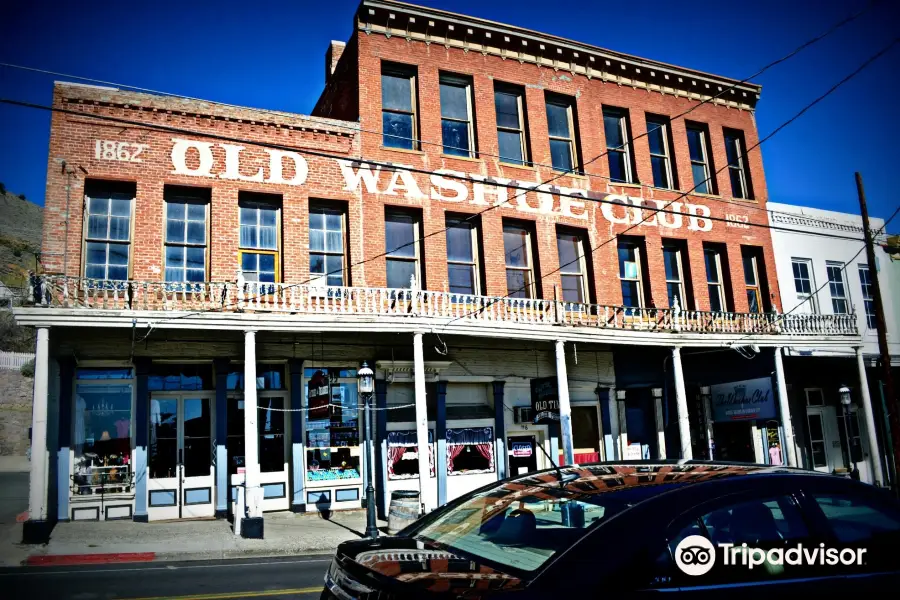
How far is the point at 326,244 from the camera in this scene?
701 inches

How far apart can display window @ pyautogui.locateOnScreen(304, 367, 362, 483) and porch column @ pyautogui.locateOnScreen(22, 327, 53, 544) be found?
565 cm

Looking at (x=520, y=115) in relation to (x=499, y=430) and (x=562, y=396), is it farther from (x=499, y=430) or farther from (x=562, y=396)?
(x=499, y=430)

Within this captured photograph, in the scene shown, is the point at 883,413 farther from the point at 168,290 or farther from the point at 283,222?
the point at 168,290

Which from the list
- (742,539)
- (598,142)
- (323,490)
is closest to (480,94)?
(598,142)

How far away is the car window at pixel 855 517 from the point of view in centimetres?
367

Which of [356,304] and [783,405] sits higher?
[356,304]

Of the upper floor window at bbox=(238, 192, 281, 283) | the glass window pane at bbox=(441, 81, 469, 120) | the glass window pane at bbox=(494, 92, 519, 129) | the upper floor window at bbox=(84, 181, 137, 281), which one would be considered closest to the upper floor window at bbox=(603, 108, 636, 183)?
the glass window pane at bbox=(494, 92, 519, 129)

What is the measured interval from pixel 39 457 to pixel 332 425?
6.37 m

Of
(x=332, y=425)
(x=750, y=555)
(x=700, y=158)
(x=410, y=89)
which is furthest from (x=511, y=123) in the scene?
(x=750, y=555)

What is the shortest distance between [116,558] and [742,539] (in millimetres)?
11470

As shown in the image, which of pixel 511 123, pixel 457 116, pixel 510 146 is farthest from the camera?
pixel 511 123

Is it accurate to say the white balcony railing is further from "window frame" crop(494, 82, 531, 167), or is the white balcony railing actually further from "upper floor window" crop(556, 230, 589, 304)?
"window frame" crop(494, 82, 531, 167)

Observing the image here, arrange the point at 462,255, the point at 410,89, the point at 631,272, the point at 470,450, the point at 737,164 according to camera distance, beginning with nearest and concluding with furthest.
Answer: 1. the point at 470,450
2. the point at 462,255
3. the point at 410,89
4. the point at 631,272
5. the point at 737,164

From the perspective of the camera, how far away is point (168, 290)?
15.6 metres
